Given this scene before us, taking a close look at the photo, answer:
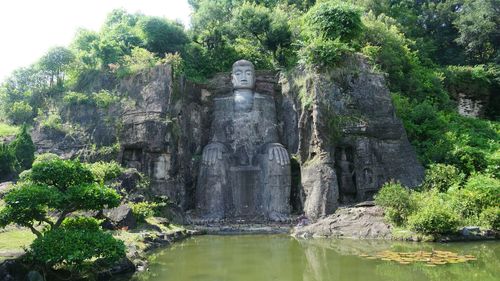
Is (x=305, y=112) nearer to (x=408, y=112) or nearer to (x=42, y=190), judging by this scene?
(x=408, y=112)

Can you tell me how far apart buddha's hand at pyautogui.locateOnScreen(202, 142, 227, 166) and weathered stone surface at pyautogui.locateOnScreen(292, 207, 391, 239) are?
17.1ft

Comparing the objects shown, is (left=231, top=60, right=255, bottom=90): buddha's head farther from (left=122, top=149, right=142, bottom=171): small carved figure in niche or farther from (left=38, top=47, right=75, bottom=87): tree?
(left=38, top=47, right=75, bottom=87): tree

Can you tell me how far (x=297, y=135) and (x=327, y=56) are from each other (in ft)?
12.3

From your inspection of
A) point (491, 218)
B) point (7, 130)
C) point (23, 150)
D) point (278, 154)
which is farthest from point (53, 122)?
point (491, 218)

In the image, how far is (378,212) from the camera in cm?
1623

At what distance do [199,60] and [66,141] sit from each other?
875 cm

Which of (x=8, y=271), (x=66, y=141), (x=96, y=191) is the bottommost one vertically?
(x=8, y=271)

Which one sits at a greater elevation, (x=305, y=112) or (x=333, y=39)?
(x=333, y=39)

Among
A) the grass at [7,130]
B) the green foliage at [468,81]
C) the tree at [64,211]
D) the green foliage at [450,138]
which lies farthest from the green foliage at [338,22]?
the grass at [7,130]

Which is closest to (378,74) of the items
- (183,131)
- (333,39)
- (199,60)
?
(333,39)

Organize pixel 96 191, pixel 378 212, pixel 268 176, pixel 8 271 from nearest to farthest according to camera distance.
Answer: pixel 8 271
pixel 96 191
pixel 378 212
pixel 268 176

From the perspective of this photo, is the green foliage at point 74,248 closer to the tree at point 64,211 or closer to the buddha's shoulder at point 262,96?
the tree at point 64,211

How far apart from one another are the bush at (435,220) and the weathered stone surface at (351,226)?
3.65 ft

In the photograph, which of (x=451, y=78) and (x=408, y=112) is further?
(x=451, y=78)
